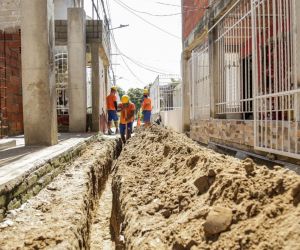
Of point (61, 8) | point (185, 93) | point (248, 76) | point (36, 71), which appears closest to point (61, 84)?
point (185, 93)

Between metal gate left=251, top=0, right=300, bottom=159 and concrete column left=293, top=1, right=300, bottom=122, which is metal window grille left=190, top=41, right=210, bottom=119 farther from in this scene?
concrete column left=293, top=1, right=300, bottom=122

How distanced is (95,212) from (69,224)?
1.88 meters

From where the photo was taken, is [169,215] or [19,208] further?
[19,208]

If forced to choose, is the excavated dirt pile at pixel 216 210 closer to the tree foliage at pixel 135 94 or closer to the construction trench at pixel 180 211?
the construction trench at pixel 180 211

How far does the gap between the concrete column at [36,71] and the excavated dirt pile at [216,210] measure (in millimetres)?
3519

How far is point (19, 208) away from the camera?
3453 mm

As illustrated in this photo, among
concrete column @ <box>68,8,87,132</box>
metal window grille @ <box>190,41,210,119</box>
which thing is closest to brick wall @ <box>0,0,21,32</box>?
concrete column @ <box>68,8,87,132</box>

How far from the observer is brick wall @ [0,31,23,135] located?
9.09 meters

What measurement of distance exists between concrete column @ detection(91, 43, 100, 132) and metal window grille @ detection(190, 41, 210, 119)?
149 inches

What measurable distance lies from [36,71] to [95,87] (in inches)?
209

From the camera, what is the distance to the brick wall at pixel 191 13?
951cm

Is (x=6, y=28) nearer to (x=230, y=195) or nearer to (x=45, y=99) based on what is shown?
(x=45, y=99)

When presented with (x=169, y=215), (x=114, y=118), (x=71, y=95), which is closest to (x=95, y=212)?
(x=169, y=215)

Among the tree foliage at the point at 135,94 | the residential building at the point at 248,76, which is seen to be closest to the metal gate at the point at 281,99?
the residential building at the point at 248,76
